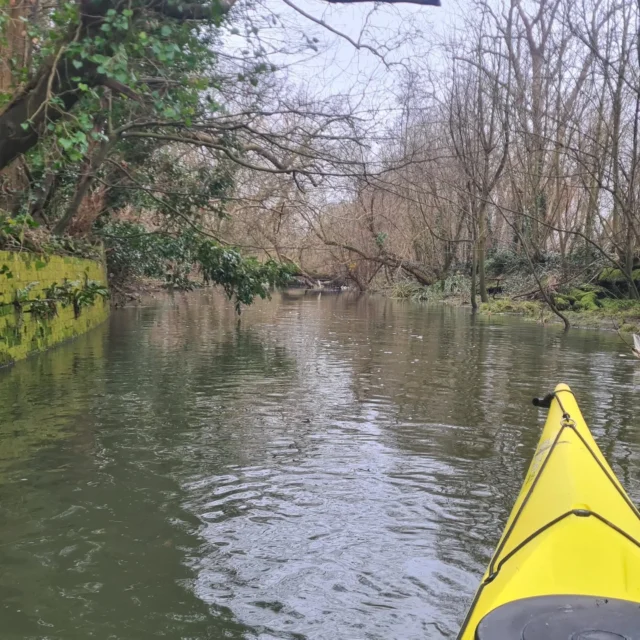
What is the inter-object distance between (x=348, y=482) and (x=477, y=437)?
1.86 metres

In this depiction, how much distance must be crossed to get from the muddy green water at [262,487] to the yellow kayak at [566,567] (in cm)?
62

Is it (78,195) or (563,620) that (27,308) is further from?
(563,620)

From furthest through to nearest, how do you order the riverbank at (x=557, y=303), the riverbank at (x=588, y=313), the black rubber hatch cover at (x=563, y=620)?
the riverbank at (x=557, y=303) < the riverbank at (x=588, y=313) < the black rubber hatch cover at (x=563, y=620)

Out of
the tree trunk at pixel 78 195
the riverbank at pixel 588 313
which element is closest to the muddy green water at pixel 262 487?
the tree trunk at pixel 78 195

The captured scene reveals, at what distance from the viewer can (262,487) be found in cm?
470

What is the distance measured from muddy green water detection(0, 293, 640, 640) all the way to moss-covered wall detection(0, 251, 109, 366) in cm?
37

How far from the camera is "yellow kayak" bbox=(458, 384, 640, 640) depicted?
2.13 meters

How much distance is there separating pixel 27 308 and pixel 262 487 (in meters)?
6.47

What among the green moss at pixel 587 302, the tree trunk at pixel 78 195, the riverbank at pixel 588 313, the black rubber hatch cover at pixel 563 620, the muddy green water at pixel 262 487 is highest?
the tree trunk at pixel 78 195

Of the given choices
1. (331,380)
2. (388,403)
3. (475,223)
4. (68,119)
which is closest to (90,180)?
(68,119)

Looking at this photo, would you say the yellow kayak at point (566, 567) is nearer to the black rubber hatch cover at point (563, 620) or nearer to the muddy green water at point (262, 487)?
the black rubber hatch cover at point (563, 620)

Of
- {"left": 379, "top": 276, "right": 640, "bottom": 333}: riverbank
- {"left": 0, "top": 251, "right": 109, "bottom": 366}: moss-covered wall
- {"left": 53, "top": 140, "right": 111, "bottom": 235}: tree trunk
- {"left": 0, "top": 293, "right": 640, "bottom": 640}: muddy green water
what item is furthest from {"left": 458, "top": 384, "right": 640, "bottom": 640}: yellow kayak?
{"left": 379, "top": 276, "right": 640, "bottom": 333}: riverbank

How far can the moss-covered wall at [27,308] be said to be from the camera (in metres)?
8.83

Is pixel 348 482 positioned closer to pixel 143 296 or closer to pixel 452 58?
pixel 452 58
